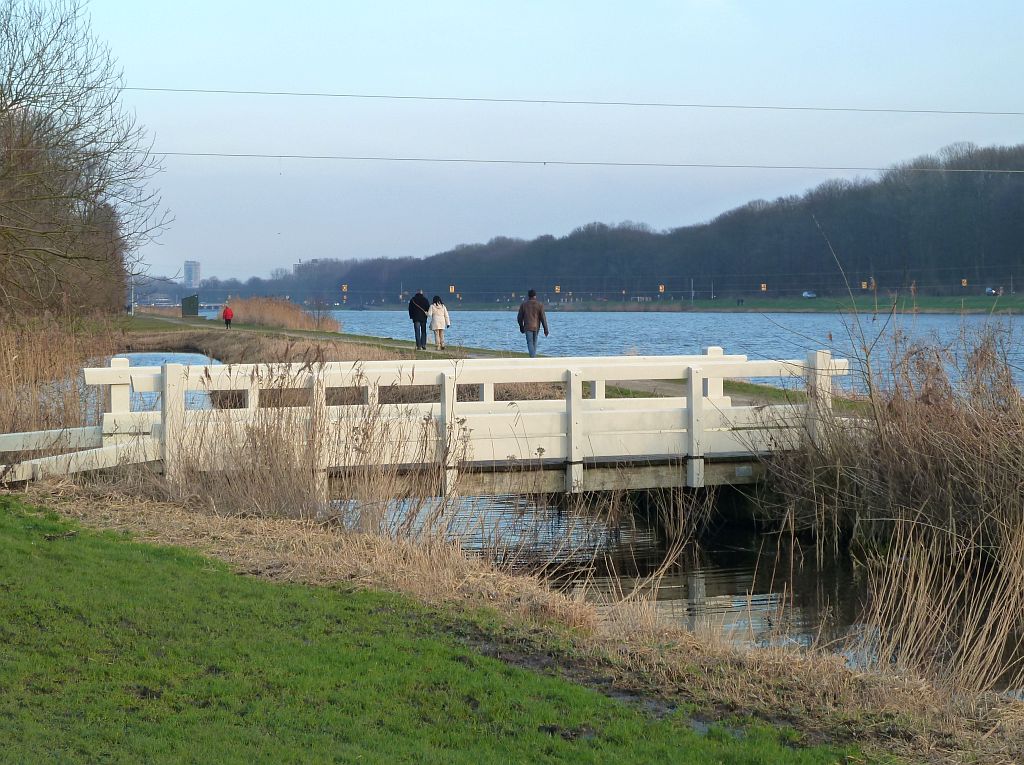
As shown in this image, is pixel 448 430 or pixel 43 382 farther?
pixel 43 382

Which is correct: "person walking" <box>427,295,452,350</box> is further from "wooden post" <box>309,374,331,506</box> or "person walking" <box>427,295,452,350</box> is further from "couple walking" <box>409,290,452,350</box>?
"wooden post" <box>309,374,331,506</box>

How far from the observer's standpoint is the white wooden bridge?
10.2 metres

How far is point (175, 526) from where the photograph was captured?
28.9 ft

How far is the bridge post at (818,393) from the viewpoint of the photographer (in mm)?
11461

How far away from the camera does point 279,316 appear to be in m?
52.8

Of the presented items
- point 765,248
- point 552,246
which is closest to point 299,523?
point 765,248

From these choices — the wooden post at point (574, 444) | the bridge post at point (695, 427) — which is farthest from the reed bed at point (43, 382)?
the bridge post at point (695, 427)

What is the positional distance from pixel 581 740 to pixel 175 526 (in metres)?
5.17

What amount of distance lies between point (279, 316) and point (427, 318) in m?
25.2

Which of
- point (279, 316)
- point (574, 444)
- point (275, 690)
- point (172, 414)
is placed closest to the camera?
point (275, 690)

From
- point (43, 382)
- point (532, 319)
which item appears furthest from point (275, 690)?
point (532, 319)

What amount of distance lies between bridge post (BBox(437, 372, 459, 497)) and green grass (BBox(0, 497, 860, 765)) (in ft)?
12.0

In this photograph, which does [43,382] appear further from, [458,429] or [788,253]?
[788,253]

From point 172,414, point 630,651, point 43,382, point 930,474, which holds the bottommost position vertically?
point 630,651
